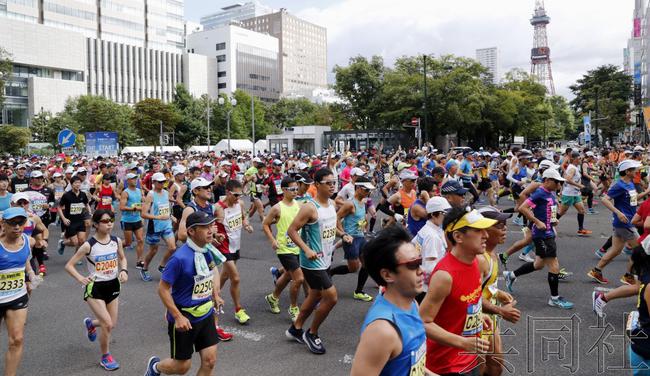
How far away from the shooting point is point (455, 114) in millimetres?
43719

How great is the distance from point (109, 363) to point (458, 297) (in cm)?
389

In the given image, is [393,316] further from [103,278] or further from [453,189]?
[103,278]

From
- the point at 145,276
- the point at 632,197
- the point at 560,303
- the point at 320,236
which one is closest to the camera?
the point at 320,236

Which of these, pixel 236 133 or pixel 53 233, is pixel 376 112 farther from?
pixel 53 233

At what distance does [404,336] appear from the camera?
7.95 ft

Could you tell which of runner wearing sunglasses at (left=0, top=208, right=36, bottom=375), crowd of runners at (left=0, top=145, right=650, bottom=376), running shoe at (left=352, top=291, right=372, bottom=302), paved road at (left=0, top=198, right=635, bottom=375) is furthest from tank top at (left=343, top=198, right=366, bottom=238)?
runner wearing sunglasses at (left=0, top=208, right=36, bottom=375)

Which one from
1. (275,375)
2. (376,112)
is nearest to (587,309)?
(275,375)

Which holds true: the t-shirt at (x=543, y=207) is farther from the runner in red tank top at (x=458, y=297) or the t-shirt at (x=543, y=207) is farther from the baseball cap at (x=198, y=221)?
the baseball cap at (x=198, y=221)

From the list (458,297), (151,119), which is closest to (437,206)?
(458,297)

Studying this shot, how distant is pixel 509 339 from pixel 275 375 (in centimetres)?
266

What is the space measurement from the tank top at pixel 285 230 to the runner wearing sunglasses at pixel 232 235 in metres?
0.75

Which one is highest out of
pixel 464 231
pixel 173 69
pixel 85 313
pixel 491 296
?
pixel 173 69

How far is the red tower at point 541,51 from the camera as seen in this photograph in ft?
499

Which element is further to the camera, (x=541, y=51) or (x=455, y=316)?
(x=541, y=51)
